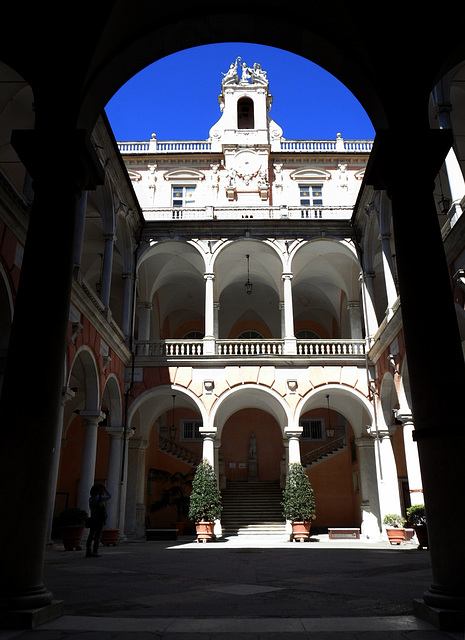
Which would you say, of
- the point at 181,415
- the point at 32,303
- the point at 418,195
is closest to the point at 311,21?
the point at 418,195

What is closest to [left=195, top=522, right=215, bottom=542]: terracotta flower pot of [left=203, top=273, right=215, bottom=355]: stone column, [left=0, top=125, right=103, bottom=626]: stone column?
[left=203, top=273, right=215, bottom=355]: stone column

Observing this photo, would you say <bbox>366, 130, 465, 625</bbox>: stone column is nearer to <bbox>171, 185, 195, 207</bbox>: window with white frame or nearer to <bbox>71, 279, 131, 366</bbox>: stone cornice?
<bbox>71, 279, 131, 366</bbox>: stone cornice

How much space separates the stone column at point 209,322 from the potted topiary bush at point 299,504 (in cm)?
507

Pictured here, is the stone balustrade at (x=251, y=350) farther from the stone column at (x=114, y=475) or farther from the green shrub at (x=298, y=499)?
the green shrub at (x=298, y=499)

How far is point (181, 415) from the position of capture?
27250 mm

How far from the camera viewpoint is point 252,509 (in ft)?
74.3

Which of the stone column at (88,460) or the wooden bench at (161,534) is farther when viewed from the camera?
the wooden bench at (161,534)

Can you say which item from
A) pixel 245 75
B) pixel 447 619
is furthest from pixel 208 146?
pixel 447 619

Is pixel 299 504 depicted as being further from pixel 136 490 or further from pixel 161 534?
pixel 136 490

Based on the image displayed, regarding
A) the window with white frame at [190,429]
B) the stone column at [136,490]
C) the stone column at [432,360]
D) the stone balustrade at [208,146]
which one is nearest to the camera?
the stone column at [432,360]

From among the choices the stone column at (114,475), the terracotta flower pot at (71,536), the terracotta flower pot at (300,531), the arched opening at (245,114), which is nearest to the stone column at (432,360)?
the terracotta flower pot at (71,536)

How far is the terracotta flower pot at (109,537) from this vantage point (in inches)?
594

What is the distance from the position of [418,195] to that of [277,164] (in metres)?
21.7

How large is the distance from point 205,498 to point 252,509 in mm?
6180
